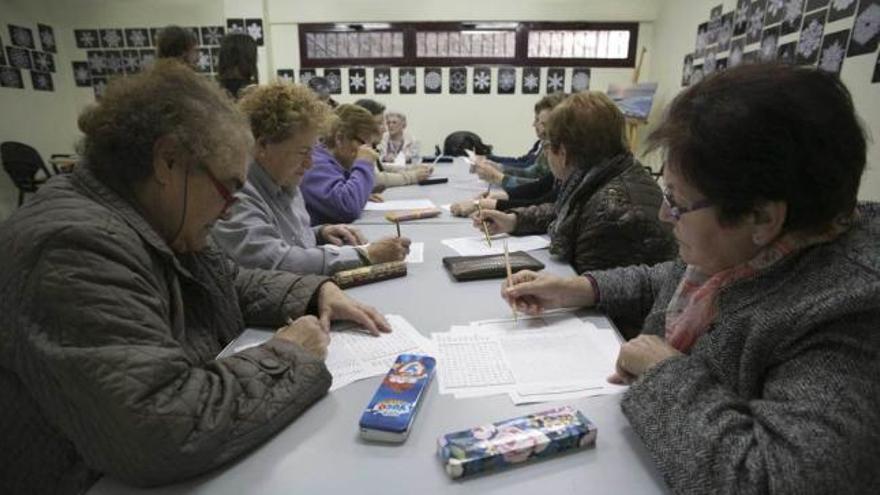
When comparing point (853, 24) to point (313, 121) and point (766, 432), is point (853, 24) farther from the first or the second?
point (766, 432)

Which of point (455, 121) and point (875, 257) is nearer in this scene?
point (875, 257)

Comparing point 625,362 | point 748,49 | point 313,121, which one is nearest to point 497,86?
point 748,49

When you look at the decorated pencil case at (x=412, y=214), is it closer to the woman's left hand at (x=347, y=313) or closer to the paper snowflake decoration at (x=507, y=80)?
the woman's left hand at (x=347, y=313)

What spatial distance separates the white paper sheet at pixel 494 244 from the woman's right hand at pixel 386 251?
0.25 meters

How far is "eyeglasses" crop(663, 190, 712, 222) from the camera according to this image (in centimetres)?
75

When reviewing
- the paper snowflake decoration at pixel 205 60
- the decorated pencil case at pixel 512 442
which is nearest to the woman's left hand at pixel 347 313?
the decorated pencil case at pixel 512 442

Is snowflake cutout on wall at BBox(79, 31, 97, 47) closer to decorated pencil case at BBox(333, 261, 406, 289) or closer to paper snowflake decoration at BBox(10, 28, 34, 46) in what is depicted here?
paper snowflake decoration at BBox(10, 28, 34, 46)

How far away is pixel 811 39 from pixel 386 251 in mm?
2914

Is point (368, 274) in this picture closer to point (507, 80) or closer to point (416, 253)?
point (416, 253)

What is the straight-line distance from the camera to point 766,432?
615 mm

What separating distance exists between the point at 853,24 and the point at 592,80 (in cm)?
330

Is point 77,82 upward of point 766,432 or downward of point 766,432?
Result: upward

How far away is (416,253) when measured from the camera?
1.80m

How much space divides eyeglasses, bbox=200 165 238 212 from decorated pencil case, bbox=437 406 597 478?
0.59m
